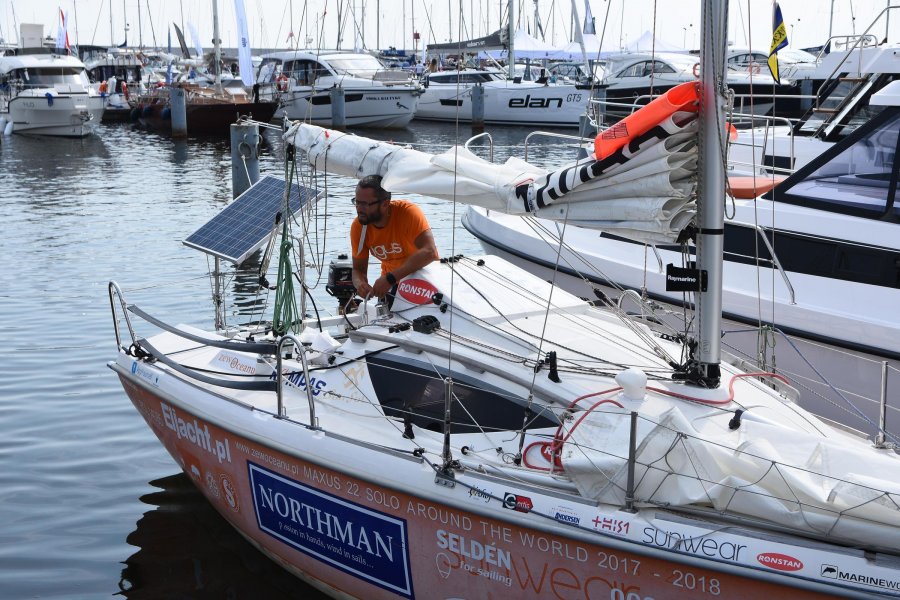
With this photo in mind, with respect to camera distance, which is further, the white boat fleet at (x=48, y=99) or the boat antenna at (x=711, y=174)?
the white boat fleet at (x=48, y=99)

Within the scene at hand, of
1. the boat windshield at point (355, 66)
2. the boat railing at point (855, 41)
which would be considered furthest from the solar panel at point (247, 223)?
the boat windshield at point (355, 66)

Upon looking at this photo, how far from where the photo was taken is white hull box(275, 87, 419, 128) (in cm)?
3450

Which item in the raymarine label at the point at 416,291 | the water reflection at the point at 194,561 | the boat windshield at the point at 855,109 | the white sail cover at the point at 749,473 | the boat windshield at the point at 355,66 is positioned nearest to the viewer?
the white sail cover at the point at 749,473

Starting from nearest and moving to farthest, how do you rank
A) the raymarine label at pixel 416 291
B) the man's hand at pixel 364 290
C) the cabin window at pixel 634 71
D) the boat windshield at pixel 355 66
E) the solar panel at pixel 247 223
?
Answer: 1. the raymarine label at pixel 416 291
2. the man's hand at pixel 364 290
3. the solar panel at pixel 247 223
4. the cabin window at pixel 634 71
5. the boat windshield at pixel 355 66

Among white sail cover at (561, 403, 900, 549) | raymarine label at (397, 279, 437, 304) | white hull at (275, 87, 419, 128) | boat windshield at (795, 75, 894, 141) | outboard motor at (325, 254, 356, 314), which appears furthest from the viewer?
white hull at (275, 87, 419, 128)

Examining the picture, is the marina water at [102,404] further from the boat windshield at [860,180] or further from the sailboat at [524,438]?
the boat windshield at [860,180]

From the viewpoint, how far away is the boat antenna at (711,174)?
4.80m

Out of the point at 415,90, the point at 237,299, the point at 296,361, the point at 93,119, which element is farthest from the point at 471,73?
the point at 296,361

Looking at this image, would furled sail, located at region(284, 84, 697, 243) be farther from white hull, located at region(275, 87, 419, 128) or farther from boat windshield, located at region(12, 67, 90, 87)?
boat windshield, located at region(12, 67, 90, 87)

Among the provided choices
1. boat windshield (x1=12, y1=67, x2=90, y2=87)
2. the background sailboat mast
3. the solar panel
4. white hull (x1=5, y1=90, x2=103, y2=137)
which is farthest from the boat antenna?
boat windshield (x1=12, y1=67, x2=90, y2=87)

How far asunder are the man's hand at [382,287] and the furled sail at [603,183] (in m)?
0.65

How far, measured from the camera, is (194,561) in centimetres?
681

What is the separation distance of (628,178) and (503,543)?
1916mm

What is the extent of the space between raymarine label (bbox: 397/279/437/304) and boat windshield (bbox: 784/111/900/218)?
13.7ft
